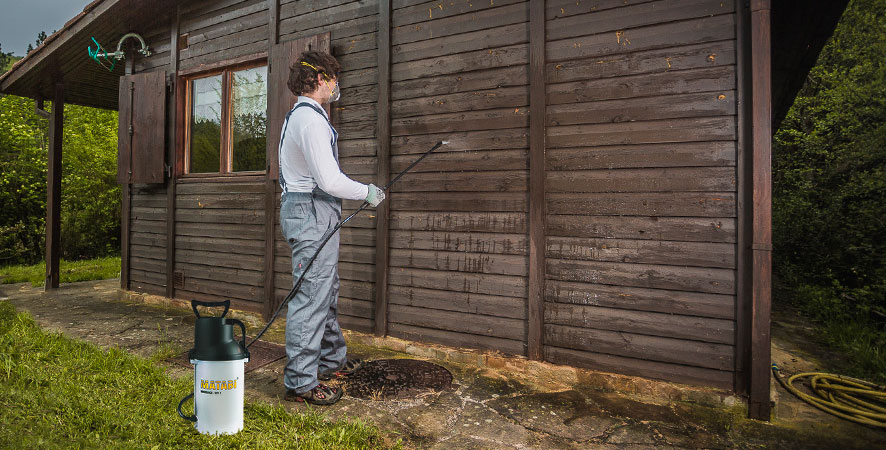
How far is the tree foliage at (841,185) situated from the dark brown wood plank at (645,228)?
11.3ft

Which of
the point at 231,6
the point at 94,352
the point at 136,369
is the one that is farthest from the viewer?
the point at 231,6

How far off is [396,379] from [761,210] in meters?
2.47

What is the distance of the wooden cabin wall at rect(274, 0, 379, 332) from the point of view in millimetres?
4082

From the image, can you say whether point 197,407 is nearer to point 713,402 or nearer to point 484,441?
point 484,441

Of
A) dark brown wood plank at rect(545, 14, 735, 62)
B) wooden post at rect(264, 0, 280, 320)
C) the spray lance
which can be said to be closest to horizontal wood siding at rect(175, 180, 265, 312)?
wooden post at rect(264, 0, 280, 320)

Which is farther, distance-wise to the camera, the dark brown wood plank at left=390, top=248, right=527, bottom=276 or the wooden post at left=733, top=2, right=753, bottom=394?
the dark brown wood plank at left=390, top=248, right=527, bottom=276

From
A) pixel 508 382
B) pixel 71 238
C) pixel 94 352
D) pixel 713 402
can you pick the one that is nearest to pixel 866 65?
pixel 713 402

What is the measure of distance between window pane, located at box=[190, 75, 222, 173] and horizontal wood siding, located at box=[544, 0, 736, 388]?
13.0 ft

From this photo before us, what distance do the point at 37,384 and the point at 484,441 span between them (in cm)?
267

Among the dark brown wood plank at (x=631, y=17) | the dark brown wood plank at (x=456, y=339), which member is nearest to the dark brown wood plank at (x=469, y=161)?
the dark brown wood plank at (x=631, y=17)

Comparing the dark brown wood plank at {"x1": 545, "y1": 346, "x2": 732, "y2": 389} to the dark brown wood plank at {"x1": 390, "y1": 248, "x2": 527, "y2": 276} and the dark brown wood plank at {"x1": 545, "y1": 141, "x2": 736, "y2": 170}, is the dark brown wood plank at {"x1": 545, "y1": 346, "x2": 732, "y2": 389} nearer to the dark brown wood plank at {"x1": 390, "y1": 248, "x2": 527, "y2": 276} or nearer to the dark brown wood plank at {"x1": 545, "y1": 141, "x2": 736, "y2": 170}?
the dark brown wood plank at {"x1": 390, "y1": 248, "x2": 527, "y2": 276}

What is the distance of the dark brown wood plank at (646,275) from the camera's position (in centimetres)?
279

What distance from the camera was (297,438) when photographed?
2162mm

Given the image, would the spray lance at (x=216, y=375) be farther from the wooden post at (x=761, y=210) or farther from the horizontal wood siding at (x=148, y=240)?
the horizontal wood siding at (x=148, y=240)
